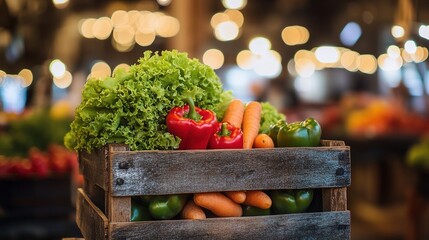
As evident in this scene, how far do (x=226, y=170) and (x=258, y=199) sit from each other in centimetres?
18

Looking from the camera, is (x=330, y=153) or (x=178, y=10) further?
(x=178, y=10)

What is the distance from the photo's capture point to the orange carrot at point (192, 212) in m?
2.67

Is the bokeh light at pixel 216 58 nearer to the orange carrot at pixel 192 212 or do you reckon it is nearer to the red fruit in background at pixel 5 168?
the red fruit in background at pixel 5 168

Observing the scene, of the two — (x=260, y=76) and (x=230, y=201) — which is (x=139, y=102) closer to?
(x=230, y=201)

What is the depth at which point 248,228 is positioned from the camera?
8.89 feet

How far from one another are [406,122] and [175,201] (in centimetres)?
837

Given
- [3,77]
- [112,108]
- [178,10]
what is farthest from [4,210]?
[3,77]

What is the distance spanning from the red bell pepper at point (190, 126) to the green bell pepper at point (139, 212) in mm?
264

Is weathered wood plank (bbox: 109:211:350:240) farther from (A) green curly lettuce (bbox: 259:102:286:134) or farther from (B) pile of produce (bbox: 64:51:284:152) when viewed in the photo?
(A) green curly lettuce (bbox: 259:102:286:134)

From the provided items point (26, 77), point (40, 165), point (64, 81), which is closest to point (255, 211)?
point (40, 165)

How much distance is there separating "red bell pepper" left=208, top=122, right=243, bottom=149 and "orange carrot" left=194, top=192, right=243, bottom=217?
0.19m

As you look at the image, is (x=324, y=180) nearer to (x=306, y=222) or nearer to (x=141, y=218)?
(x=306, y=222)

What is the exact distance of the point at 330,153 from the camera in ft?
9.18

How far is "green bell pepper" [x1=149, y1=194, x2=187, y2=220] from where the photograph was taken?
2617 millimetres
